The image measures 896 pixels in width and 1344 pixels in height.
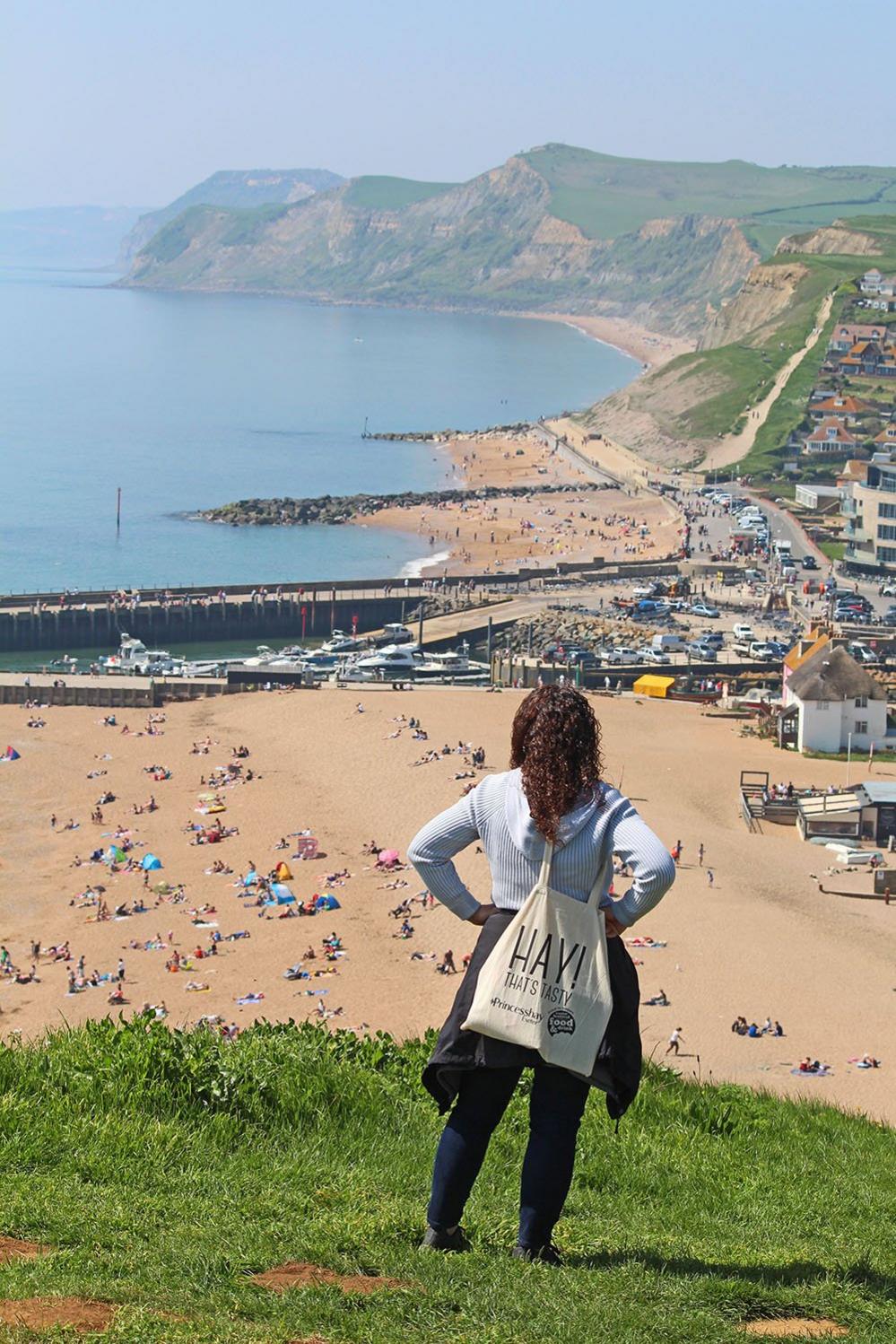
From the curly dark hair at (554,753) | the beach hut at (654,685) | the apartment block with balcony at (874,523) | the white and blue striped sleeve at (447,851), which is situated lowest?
the beach hut at (654,685)

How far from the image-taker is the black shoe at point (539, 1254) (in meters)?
5.60

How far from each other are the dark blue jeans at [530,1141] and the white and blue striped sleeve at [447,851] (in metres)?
0.51

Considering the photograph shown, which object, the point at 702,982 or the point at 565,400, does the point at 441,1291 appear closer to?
the point at 702,982

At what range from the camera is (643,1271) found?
5555 millimetres

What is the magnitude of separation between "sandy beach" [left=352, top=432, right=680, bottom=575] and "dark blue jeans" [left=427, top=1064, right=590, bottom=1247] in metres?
60.5

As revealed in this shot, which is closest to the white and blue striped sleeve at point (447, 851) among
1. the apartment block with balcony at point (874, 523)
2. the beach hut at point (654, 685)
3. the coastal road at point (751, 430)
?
the beach hut at point (654, 685)

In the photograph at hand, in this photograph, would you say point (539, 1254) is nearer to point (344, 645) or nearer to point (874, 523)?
point (344, 645)

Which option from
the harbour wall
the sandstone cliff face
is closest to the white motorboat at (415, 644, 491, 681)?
the harbour wall

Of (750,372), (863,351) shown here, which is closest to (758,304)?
(750,372)

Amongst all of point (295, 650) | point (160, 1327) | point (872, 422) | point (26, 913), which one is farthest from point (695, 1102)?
point (872, 422)

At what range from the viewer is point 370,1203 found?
20.4 ft

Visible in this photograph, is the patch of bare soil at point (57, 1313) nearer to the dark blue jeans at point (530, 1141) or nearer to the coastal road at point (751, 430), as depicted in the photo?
the dark blue jeans at point (530, 1141)

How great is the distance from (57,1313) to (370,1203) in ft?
5.33

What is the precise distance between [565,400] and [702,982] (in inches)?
4803
